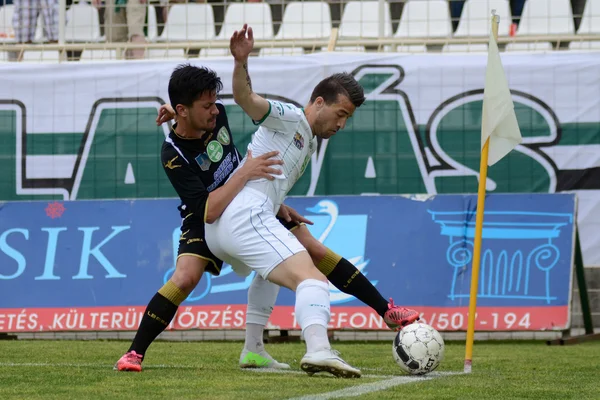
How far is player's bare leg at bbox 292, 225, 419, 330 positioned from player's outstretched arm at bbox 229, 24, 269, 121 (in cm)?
141

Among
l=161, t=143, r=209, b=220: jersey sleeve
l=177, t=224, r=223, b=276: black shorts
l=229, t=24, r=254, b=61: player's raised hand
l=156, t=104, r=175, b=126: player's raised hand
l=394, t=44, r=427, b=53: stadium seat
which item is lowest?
l=177, t=224, r=223, b=276: black shorts

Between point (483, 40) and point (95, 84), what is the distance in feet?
15.2

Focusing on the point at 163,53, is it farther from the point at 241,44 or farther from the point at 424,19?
the point at 241,44

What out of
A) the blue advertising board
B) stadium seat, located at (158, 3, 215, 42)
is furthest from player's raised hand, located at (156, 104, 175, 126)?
stadium seat, located at (158, 3, 215, 42)

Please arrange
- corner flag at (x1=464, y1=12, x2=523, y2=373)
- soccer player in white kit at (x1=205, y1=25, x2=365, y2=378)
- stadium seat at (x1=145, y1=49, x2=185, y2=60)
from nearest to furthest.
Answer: soccer player in white kit at (x1=205, y1=25, x2=365, y2=378)
corner flag at (x1=464, y1=12, x2=523, y2=373)
stadium seat at (x1=145, y1=49, x2=185, y2=60)

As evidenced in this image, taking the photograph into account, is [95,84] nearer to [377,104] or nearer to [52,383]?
[377,104]

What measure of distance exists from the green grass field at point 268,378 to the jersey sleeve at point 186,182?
37.4 inches

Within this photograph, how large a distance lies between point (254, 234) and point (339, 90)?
998 millimetres

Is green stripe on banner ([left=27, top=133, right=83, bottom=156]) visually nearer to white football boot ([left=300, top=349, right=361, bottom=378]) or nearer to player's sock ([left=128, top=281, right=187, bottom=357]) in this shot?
player's sock ([left=128, top=281, right=187, bottom=357])

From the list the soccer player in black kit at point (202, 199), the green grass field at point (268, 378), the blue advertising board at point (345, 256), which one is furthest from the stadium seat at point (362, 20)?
the soccer player in black kit at point (202, 199)

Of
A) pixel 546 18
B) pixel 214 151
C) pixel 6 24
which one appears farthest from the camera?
pixel 6 24

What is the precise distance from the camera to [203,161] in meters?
6.87

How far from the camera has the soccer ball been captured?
6.64 m

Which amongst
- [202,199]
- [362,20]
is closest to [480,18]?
[362,20]
